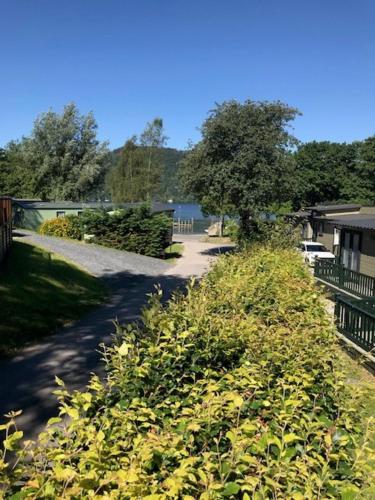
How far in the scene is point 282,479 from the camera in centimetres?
208

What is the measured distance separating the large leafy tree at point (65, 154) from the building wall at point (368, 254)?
3653 centimetres

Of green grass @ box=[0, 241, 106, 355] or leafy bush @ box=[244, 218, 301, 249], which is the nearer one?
green grass @ box=[0, 241, 106, 355]

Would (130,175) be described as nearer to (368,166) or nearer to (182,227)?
(182,227)

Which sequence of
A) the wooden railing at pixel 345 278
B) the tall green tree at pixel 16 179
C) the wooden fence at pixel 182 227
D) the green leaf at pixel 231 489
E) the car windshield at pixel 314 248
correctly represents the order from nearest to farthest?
the green leaf at pixel 231 489 → the wooden railing at pixel 345 278 → the car windshield at pixel 314 248 → the tall green tree at pixel 16 179 → the wooden fence at pixel 182 227

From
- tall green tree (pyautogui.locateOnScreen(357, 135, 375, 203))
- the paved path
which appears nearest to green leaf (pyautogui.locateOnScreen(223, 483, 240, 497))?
the paved path

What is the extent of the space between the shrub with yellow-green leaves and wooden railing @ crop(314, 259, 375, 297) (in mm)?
13393

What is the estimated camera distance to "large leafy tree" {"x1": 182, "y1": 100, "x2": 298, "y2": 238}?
2795cm

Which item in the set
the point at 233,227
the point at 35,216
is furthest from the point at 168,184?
the point at 233,227

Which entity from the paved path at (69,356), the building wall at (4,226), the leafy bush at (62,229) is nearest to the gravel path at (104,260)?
the paved path at (69,356)

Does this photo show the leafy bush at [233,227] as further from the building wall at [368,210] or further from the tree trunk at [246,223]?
the building wall at [368,210]

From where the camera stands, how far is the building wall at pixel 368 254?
2030cm

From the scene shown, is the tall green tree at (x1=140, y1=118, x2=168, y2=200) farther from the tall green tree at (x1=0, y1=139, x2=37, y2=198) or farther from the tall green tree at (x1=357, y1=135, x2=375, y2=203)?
the tall green tree at (x1=357, y1=135, x2=375, y2=203)

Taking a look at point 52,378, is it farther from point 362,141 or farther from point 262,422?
point 362,141

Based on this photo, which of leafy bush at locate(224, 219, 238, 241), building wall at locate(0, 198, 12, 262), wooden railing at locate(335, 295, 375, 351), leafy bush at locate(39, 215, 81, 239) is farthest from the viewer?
leafy bush at locate(224, 219, 238, 241)
